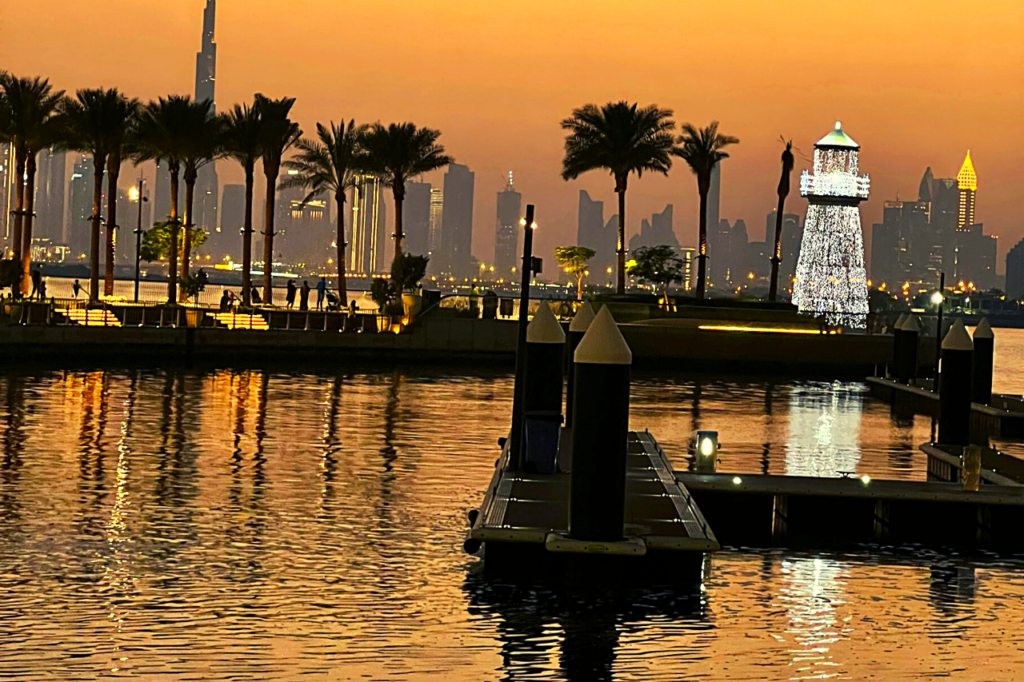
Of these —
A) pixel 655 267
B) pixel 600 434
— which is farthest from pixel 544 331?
pixel 655 267

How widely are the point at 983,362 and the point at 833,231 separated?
1921 inches

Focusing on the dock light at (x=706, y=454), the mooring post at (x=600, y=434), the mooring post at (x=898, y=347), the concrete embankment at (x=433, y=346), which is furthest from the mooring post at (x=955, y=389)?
the concrete embankment at (x=433, y=346)

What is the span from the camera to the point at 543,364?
18984mm

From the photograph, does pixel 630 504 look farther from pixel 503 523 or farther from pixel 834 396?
pixel 834 396

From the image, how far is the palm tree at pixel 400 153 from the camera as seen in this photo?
6278cm

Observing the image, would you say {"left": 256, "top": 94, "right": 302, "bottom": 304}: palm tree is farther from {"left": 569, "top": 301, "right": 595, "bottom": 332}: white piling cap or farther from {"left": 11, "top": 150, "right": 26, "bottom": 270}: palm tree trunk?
{"left": 569, "top": 301, "right": 595, "bottom": 332}: white piling cap

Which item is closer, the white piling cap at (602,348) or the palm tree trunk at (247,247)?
the white piling cap at (602,348)

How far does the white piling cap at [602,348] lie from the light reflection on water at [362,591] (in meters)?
2.10

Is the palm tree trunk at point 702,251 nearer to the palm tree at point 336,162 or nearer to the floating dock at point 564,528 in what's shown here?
the palm tree at point 336,162

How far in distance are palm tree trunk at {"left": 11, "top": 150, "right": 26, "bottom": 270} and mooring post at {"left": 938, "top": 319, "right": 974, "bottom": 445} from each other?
43150 mm

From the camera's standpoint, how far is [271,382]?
129ft

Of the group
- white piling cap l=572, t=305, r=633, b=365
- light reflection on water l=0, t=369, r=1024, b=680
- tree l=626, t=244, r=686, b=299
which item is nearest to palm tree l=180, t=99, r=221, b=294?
tree l=626, t=244, r=686, b=299

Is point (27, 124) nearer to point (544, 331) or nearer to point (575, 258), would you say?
point (575, 258)

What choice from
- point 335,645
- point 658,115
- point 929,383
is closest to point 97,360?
point 929,383
